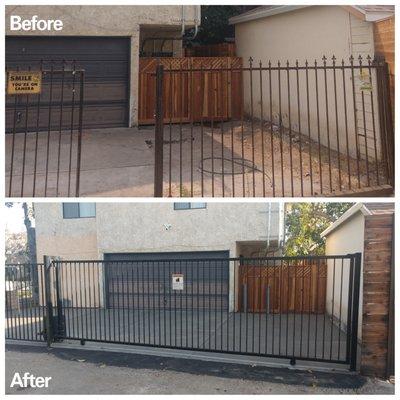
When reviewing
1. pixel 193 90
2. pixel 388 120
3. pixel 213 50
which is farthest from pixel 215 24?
pixel 388 120

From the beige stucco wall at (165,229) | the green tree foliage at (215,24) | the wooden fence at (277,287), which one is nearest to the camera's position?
the wooden fence at (277,287)

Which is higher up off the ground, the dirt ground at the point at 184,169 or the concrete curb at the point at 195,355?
the dirt ground at the point at 184,169

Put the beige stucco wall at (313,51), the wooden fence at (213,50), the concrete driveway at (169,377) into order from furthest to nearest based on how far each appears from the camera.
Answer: the wooden fence at (213,50) → the beige stucco wall at (313,51) → the concrete driveway at (169,377)

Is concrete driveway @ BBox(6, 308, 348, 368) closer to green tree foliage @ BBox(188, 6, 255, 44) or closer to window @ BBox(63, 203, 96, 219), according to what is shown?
window @ BBox(63, 203, 96, 219)

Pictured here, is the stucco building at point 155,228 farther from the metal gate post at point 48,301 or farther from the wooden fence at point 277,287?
the metal gate post at point 48,301

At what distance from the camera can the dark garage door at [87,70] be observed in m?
11.7

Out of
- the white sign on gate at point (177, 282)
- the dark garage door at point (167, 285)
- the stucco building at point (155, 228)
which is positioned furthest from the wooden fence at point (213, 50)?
the white sign on gate at point (177, 282)

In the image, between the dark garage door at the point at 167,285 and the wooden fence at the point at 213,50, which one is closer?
the dark garage door at the point at 167,285

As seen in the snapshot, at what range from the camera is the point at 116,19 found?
39.5 feet

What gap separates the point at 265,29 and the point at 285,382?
349 inches

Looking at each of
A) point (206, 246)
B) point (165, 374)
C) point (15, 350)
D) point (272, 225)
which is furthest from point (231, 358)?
point (272, 225)

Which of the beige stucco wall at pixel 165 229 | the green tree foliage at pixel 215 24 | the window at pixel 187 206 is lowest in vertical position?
the beige stucco wall at pixel 165 229

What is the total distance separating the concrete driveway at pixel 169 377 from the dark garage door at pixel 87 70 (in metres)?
5.84

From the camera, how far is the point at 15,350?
910 centimetres
